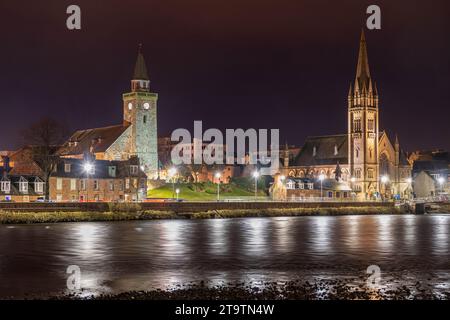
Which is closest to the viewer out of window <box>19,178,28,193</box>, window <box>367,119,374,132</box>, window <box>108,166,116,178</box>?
window <box>19,178,28,193</box>

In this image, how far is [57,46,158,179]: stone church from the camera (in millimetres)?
149875

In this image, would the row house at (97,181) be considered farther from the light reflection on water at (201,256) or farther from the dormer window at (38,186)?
the light reflection on water at (201,256)

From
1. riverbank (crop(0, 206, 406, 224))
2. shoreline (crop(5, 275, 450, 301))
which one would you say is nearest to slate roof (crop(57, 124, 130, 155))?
riverbank (crop(0, 206, 406, 224))

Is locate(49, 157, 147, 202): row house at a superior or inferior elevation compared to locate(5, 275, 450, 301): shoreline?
superior

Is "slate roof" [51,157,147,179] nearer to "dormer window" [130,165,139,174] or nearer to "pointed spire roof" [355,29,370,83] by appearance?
"dormer window" [130,165,139,174]

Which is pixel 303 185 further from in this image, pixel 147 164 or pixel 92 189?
pixel 92 189

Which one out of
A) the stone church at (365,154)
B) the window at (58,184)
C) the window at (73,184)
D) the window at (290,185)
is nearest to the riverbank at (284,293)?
the window at (58,184)

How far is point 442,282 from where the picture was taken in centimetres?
3391

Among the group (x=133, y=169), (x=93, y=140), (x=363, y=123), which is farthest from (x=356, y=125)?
(x=133, y=169)

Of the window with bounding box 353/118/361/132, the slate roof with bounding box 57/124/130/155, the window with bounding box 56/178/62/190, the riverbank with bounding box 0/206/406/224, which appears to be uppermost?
the window with bounding box 353/118/361/132

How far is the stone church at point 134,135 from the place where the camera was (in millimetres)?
149875

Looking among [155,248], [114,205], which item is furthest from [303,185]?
[155,248]

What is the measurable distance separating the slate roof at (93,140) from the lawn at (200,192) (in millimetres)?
18720

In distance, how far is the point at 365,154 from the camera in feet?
605
